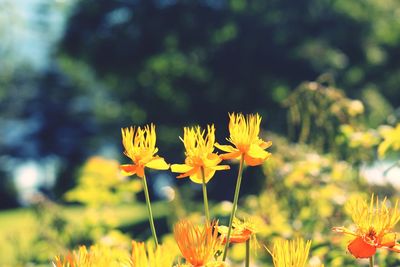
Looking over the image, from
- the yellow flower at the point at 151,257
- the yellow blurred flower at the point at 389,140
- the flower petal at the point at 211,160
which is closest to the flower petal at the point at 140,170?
the flower petal at the point at 211,160

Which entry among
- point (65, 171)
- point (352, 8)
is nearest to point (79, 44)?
point (352, 8)

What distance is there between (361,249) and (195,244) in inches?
10.4

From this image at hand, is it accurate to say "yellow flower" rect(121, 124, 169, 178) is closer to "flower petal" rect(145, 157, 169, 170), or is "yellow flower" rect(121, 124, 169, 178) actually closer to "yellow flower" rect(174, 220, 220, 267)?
"flower petal" rect(145, 157, 169, 170)

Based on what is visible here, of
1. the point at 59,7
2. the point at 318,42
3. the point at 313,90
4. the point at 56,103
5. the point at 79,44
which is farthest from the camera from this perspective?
the point at 56,103

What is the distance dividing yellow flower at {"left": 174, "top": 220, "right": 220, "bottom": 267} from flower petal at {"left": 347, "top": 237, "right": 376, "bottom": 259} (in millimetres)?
224

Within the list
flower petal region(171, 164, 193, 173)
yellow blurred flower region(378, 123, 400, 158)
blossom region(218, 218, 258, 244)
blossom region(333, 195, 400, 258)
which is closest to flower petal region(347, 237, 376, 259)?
blossom region(333, 195, 400, 258)

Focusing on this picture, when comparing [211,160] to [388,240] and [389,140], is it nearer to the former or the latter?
[388,240]

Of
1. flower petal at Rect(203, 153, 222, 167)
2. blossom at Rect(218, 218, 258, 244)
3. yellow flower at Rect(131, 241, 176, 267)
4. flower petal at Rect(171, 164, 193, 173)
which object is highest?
flower petal at Rect(203, 153, 222, 167)

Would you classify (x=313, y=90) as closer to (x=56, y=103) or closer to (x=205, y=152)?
(x=205, y=152)

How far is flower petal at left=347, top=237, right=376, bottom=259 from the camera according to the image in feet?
3.03

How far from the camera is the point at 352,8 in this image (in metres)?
18.8

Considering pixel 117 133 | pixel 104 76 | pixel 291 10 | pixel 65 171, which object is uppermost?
pixel 291 10

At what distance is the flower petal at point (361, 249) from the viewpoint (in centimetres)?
92

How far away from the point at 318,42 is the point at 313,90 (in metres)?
15.7
